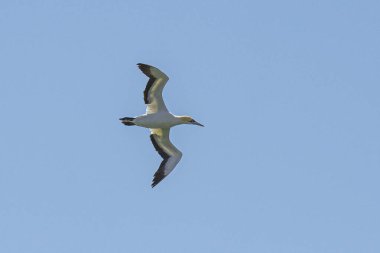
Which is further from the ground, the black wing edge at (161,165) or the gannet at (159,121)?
the gannet at (159,121)

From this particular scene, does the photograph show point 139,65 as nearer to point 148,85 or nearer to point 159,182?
point 148,85

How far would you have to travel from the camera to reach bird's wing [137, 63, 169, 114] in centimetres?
6266

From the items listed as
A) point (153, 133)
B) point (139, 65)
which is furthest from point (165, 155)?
point (139, 65)

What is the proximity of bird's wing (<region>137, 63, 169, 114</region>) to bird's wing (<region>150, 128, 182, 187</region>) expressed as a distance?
5.65 feet

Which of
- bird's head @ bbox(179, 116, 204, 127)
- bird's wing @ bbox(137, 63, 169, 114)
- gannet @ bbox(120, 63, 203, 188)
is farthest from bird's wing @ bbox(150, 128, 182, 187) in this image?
bird's wing @ bbox(137, 63, 169, 114)

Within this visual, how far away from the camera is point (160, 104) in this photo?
64062 millimetres

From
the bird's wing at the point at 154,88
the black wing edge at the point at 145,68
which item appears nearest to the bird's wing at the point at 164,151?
the bird's wing at the point at 154,88

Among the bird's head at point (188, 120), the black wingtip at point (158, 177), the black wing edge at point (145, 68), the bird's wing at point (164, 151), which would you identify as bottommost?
the black wingtip at point (158, 177)

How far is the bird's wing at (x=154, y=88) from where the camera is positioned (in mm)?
62656

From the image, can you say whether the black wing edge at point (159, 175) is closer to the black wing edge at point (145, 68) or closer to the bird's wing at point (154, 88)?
the bird's wing at point (154, 88)

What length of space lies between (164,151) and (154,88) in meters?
3.57

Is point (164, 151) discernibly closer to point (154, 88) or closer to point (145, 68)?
point (154, 88)

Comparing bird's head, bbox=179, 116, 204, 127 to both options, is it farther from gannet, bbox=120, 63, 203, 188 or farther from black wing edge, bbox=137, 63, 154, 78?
black wing edge, bbox=137, 63, 154, 78

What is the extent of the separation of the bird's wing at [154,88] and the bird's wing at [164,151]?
172cm
